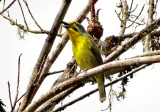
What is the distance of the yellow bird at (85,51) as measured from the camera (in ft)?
15.0

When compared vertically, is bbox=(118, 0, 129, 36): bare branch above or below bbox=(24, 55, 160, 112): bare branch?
above

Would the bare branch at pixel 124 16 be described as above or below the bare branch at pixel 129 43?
above

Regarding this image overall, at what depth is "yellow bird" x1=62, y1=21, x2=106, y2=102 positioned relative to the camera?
15.0 ft

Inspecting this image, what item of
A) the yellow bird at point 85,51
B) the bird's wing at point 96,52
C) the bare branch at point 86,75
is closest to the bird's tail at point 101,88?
the yellow bird at point 85,51

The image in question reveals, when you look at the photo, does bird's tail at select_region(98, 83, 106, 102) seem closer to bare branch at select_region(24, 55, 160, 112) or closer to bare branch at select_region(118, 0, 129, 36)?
bare branch at select_region(118, 0, 129, 36)

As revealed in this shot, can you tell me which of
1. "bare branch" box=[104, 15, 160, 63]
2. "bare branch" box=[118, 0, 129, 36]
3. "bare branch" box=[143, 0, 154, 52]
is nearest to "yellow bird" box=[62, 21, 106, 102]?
"bare branch" box=[118, 0, 129, 36]

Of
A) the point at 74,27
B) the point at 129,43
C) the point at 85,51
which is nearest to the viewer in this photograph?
the point at 129,43

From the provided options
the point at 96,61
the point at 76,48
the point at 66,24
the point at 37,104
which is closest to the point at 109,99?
the point at 96,61

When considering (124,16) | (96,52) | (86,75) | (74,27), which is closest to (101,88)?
(96,52)


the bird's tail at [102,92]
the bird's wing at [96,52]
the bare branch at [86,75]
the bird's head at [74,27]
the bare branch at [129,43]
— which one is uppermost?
the bird's head at [74,27]

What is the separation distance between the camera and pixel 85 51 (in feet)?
15.1

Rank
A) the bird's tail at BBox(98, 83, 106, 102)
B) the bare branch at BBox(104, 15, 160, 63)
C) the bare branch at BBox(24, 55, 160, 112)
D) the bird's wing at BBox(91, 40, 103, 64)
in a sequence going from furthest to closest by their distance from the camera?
1. the bird's wing at BBox(91, 40, 103, 64)
2. the bird's tail at BBox(98, 83, 106, 102)
3. the bare branch at BBox(104, 15, 160, 63)
4. the bare branch at BBox(24, 55, 160, 112)

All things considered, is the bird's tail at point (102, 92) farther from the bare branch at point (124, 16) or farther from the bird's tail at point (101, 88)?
the bare branch at point (124, 16)

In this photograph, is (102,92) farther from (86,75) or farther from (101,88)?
(86,75)
